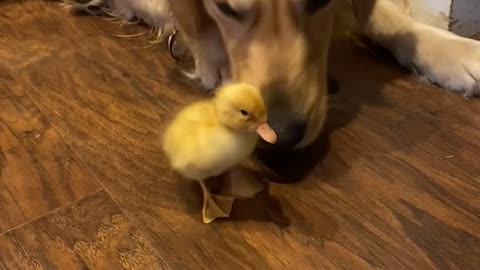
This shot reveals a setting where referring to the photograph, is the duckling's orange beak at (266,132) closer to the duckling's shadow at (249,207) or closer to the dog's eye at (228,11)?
the duckling's shadow at (249,207)

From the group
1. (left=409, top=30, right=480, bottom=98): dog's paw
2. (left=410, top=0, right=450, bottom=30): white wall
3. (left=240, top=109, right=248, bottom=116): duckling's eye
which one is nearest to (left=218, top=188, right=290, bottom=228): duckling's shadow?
(left=240, top=109, right=248, bottom=116): duckling's eye

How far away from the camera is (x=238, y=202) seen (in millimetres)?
1267

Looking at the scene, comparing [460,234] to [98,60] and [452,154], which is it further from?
[98,60]

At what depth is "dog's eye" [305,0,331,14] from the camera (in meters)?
1.28

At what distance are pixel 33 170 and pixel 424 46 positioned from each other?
829 mm

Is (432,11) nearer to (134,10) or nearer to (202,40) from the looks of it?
(202,40)

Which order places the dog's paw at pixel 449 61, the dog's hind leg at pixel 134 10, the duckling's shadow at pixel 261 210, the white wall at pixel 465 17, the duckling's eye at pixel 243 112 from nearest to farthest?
the duckling's eye at pixel 243 112, the duckling's shadow at pixel 261 210, the dog's paw at pixel 449 61, the white wall at pixel 465 17, the dog's hind leg at pixel 134 10

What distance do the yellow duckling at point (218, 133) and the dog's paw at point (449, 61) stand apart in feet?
1.61

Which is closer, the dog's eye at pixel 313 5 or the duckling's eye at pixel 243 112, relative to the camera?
the duckling's eye at pixel 243 112

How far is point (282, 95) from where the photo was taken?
126cm

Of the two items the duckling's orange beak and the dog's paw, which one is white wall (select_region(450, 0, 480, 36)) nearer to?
the dog's paw

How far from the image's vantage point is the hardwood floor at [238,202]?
117 cm

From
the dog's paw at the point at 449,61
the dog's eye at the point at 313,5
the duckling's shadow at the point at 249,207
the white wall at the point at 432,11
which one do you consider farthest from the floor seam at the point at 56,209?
the white wall at the point at 432,11

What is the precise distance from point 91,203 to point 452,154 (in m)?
0.65
